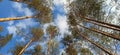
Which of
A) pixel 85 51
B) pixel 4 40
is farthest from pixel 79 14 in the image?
pixel 4 40

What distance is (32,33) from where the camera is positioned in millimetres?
31578

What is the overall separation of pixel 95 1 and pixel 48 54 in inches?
467

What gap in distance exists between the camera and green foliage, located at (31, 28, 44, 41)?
30925 millimetres

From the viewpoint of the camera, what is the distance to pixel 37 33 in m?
31.4

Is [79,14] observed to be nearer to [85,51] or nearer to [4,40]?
[85,51]

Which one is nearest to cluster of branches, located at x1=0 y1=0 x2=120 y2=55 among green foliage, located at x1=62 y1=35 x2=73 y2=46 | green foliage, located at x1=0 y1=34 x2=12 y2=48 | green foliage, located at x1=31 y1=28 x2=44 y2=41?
green foliage, located at x1=62 y1=35 x2=73 y2=46

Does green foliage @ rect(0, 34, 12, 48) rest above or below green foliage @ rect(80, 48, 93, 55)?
above

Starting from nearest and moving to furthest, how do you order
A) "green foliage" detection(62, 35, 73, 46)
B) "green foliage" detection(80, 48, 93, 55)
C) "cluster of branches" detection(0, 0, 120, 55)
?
"cluster of branches" detection(0, 0, 120, 55), "green foliage" detection(80, 48, 93, 55), "green foliage" detection(62, 35, 73, 46)

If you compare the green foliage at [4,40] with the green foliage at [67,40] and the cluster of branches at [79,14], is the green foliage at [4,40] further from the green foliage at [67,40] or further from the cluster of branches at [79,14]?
the cluster of branches at [79,14]

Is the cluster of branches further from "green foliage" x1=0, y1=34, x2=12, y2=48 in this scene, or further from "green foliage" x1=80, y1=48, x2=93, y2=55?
"green foliage" x1=0, y1=34, x2=12, y2=48

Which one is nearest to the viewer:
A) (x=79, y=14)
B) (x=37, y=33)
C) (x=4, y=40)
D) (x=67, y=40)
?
(x=79, y=14)

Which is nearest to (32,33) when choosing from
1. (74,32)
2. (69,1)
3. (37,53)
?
(37,53)

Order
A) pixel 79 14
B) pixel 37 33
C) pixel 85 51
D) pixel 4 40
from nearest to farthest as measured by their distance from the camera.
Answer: pixel 79 14
pixel 85 51
pixel 4 40
pixel 37 33

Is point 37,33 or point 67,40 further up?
point 37,33
